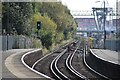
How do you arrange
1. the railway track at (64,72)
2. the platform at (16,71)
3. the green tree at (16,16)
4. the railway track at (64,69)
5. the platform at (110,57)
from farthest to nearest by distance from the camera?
the green tree at (16,16)
the platform at (110,57)
the railway track at (64,69)
the railway track at (64,72)
the platform at (16,71)

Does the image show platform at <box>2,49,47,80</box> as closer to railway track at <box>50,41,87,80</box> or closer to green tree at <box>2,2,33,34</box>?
railway track at <box>50,41,87,80</box>

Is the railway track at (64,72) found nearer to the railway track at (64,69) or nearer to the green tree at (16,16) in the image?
the railway track at (64,69)

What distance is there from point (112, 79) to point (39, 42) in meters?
46.6

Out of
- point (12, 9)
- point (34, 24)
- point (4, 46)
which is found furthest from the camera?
point (34, 24)

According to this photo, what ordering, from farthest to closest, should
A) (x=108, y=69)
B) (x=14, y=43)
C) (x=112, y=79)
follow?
(x=14, y=43) → (x=108, y=69) → (x=112, y=79)

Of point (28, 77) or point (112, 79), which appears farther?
point (112, 79)

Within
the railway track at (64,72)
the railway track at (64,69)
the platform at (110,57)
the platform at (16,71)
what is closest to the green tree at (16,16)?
the railway track at (64,69)

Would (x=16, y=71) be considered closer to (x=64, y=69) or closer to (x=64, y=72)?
(x=64, y=72)

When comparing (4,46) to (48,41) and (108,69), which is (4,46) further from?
(48,41)

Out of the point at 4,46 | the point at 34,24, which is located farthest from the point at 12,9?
the point at 34,24

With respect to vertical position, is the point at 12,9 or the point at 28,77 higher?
the point at 12,9

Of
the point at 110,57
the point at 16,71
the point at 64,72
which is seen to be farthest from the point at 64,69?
the point at 16,71

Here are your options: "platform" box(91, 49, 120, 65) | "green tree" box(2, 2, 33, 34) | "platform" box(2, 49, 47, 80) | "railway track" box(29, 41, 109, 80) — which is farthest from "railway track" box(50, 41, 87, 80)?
"green tree" box(2, 2, 33, 34)

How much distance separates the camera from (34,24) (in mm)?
74000
